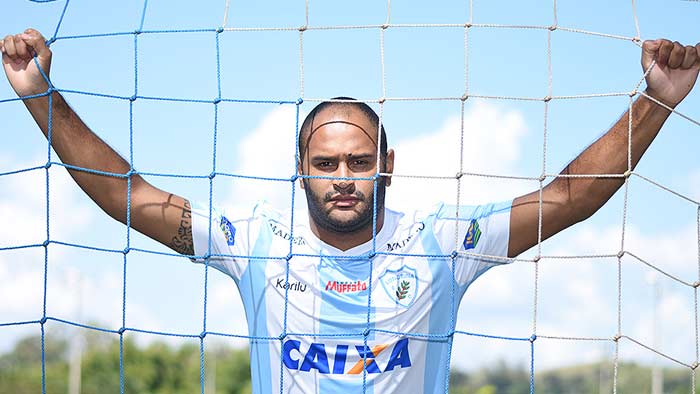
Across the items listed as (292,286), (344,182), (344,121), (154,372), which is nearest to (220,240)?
(292,286)

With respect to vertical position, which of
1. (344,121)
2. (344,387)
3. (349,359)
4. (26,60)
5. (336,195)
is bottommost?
(344,387)

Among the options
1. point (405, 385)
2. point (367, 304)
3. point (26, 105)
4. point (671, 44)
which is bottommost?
point (405, 385)

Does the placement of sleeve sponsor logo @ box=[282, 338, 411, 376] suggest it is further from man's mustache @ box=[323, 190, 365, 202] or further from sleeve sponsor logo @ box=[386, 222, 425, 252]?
man's mustache @ box=[323, 190, 365, 202]

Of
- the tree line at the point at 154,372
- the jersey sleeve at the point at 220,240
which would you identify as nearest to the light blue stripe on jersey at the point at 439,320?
the jersey sleeve at the point at 220,240

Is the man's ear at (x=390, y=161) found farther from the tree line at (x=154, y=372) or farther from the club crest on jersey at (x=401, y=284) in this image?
the tree line at (x=154, y=372)

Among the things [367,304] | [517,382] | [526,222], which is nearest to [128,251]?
[367,304]

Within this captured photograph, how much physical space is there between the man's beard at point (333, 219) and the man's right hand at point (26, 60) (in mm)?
1246

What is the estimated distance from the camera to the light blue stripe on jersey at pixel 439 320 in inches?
161

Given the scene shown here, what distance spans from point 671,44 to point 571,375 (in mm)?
52246

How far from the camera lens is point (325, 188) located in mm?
4070

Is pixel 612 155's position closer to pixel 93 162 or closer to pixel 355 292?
pixel 355 292

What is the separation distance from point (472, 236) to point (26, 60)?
2096 millimetres

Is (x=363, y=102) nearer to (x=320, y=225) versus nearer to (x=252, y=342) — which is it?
(x=320, y=225)

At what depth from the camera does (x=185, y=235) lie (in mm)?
4219
